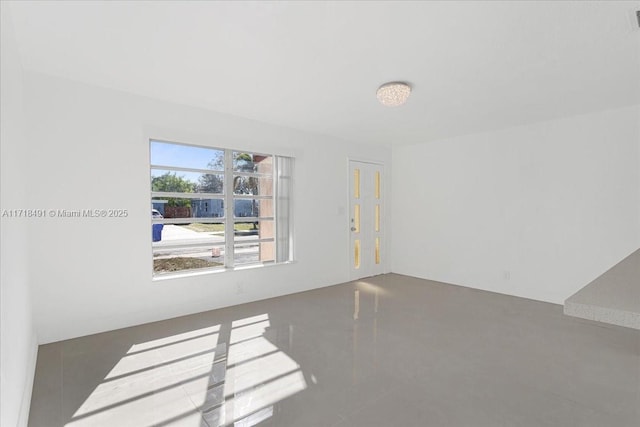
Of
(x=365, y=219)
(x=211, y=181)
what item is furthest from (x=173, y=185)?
(x=365, y=219)

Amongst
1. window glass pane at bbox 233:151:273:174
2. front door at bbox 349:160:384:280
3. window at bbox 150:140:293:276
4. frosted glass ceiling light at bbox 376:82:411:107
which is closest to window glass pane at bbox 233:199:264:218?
window at bbox 150:140:293:276

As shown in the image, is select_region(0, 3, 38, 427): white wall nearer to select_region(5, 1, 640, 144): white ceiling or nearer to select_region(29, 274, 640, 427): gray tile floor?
select_region(29, 274, 640, 427): gray tile floor

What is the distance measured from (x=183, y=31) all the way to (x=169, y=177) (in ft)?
6.24

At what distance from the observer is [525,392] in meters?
2.11

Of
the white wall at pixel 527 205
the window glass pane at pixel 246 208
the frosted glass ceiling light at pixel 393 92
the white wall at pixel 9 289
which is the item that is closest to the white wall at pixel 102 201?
the window glass pane at pixel 246 208

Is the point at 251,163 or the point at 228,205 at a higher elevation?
the point at 251,163

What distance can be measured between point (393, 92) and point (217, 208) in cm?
254

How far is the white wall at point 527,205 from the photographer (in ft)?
12.3

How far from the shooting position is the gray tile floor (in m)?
1.90

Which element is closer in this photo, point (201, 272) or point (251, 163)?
point (201, 272)

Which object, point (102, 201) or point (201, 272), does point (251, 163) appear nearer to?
point (201, 272)

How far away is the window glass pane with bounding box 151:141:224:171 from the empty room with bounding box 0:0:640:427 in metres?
0.03

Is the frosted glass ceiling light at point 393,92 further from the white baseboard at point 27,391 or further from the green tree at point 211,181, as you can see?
the white baseboard at point 27,391

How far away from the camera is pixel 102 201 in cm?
310
